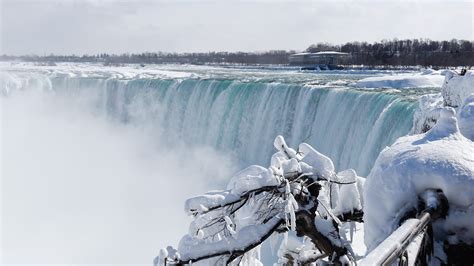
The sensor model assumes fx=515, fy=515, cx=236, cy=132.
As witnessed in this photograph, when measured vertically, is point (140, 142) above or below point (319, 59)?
below

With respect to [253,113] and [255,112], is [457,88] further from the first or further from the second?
[253,113]

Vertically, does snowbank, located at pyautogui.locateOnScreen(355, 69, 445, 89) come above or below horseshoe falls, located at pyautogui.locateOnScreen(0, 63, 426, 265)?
above

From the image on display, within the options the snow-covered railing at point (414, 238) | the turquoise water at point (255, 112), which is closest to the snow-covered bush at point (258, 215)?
the snow-covered railing at point (414, 238)

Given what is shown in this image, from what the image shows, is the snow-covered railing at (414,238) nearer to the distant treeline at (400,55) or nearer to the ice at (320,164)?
the ice at (320,164)

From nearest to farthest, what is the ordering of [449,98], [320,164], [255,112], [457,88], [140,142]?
[320,164] < [457,88] < [449,98] < [255,112] < [140,142]

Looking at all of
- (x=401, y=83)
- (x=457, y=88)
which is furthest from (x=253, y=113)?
(x=457, y=88)

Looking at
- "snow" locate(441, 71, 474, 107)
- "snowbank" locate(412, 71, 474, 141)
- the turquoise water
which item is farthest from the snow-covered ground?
"snow" locate(441, 71, 474, 107)

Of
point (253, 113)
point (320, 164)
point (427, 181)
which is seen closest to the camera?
point (427, 181)

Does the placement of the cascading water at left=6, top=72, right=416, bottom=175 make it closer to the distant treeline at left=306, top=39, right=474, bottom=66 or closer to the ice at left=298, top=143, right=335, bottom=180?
the ice at left=298, top=143, right=335, bottom=180
